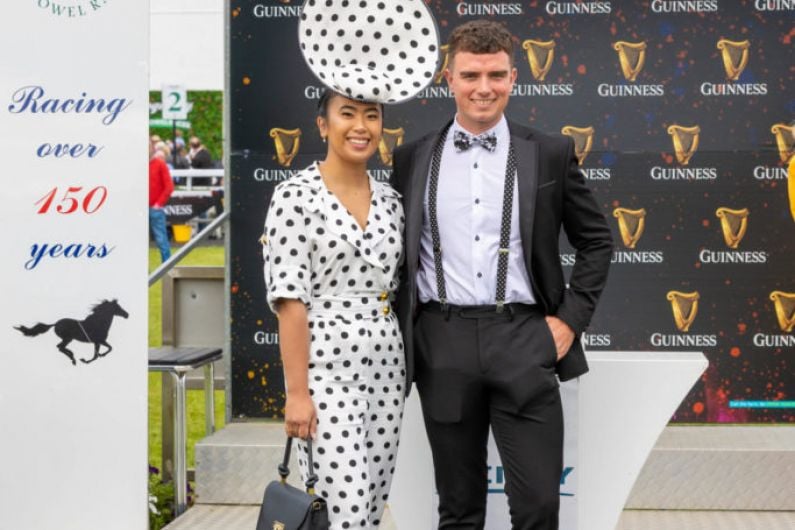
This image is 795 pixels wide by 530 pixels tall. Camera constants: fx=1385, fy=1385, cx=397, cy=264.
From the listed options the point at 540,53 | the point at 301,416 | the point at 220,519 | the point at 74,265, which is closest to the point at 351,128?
the point at 301,416

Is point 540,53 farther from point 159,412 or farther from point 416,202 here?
point 159,412

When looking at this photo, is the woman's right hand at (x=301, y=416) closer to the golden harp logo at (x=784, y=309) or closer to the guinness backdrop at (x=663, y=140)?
the guinness backdrop at (x=663, y=140)

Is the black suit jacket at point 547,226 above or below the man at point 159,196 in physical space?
below

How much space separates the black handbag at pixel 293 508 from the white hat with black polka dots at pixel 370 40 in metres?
1.10

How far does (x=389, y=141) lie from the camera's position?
6.48 m

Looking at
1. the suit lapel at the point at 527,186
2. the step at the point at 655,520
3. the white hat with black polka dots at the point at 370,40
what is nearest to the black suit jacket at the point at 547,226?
the suit lapel at the point at 527,186

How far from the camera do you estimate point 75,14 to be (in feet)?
17.2

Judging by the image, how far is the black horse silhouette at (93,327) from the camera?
17.3ft

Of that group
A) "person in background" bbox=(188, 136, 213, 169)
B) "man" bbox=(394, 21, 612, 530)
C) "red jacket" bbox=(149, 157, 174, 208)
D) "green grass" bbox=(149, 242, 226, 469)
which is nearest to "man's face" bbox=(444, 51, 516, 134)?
"man" bbox=(394, 21, 612, 530)

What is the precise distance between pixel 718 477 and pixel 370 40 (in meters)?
2.85

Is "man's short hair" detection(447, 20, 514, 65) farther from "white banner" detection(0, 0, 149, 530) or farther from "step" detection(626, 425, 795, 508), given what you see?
"step" detection(626, 425, 795, 508)

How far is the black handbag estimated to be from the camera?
3600 mm

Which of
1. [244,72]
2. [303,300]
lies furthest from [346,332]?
[244,72]

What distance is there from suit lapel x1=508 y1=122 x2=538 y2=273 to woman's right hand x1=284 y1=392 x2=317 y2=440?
0.75 m
